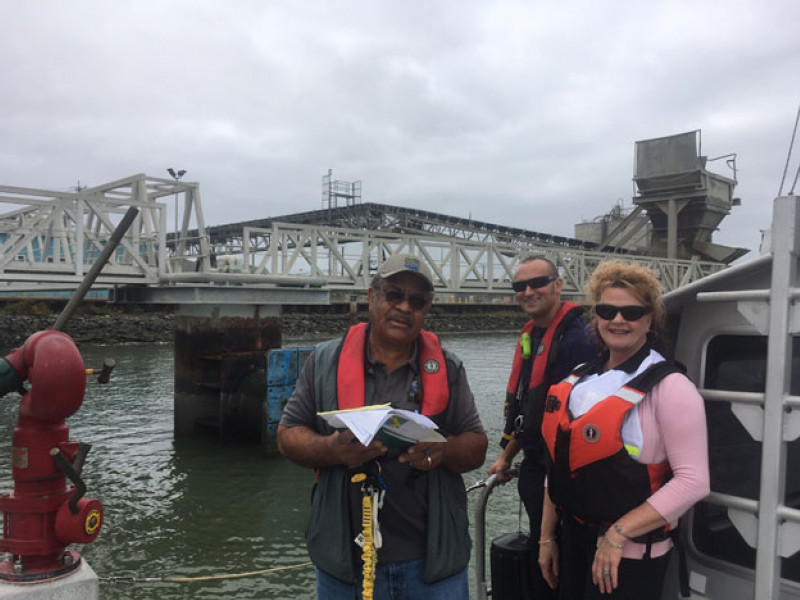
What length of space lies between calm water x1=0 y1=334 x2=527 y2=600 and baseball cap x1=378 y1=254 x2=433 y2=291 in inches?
179

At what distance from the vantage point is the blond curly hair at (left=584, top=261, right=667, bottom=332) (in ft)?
9.19

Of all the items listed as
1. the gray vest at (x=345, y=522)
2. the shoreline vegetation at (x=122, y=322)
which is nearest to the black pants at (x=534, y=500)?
the gray vest at (x=345, y=522)

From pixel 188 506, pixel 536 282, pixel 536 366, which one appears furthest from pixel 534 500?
pixel 188 506

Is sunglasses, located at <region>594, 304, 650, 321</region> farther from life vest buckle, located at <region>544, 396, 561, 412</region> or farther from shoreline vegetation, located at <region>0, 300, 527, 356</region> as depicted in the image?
shoreline vegetation, located at <region>0, 300, 527, 356</region>

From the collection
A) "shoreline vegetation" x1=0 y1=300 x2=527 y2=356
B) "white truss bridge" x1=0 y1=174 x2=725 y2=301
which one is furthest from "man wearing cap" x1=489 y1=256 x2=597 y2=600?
"shoreline vegetation" x1=0 y1=300 x2=527 y2=356

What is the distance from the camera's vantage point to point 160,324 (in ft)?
107

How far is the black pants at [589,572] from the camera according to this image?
253 centimetres

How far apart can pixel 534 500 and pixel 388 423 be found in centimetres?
155

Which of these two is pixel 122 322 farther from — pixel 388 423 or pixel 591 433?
pixel 591 433

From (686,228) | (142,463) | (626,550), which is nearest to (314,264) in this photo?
(142,463)

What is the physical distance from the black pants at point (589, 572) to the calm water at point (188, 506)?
4.12 meters

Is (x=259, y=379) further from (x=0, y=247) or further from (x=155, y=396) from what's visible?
(x=0, y=247)

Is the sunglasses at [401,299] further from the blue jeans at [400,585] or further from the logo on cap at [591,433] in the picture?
the blue jeans at [400,585]

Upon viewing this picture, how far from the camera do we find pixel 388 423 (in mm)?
2461
